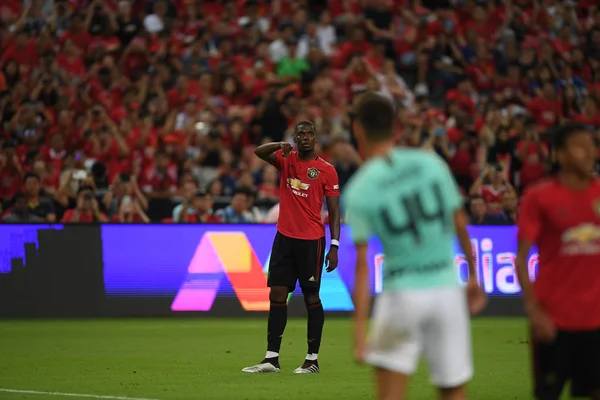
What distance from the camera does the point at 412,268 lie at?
17.8 ft

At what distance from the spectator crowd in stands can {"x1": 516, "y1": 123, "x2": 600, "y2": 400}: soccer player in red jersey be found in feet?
38.6

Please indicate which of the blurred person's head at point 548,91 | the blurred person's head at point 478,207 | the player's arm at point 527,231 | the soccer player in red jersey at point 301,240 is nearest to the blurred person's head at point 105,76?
the blurred person's head at point 478,207

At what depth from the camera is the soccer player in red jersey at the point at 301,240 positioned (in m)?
11.1

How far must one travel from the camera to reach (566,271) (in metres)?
6.10

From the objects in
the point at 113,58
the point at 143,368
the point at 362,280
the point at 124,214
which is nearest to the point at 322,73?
the point at 113,58

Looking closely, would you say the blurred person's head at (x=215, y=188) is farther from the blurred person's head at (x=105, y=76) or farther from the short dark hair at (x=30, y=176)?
the blurred person's head at (x=105, y=76)

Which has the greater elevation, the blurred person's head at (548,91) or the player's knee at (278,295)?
the player's knee at (278,295)

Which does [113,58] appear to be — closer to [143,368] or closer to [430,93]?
[430,93]

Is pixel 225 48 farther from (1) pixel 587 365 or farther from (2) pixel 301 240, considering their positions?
(1) pixel 587 365

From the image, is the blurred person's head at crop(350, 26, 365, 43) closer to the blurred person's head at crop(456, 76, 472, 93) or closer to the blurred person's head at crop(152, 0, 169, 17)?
the blurred person's head at crop(456, 76, 472, 93)

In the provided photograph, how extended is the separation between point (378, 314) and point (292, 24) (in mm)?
19218

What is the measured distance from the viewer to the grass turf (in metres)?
9.75

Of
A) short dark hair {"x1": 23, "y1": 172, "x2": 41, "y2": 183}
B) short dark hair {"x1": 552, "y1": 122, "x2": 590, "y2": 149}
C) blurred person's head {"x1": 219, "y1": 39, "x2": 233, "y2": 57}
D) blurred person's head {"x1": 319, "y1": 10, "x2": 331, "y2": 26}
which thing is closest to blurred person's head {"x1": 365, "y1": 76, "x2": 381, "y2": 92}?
blurred person's head {"x1": 319, "y1": 10, "x2": 331, "y2": 26}

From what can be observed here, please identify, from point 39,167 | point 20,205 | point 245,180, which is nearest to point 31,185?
point 20,205
